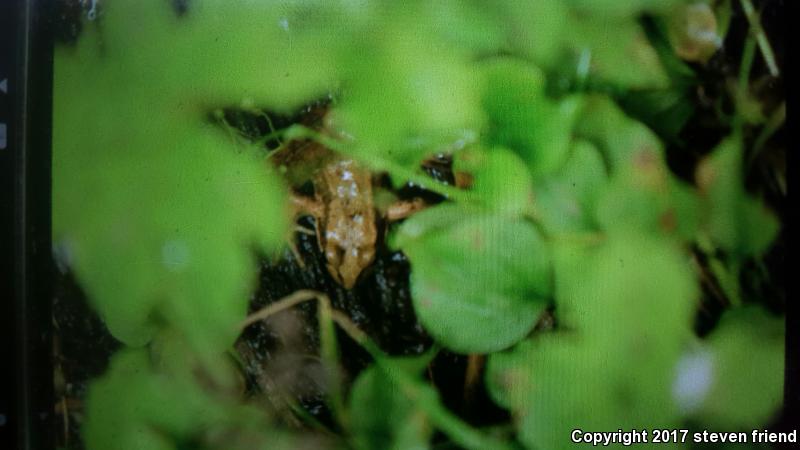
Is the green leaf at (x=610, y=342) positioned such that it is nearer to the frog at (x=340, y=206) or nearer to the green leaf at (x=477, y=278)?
the green leaf at (x=477, y=278)

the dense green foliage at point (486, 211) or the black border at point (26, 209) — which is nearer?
the dense green foliage at point (486, 211)

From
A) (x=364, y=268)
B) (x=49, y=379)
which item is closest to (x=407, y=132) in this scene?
(x=364, y=268)

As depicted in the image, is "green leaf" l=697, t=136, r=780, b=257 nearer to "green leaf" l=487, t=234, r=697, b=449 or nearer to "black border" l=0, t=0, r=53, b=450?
"green leaf" l=487, t=234, r=697, b=449

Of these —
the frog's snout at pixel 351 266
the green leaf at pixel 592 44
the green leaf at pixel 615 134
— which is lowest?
the frog's snout at pixel 351 266

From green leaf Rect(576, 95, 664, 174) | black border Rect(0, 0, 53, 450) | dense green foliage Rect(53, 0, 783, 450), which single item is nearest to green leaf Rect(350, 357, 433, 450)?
dense green foliage Rect(53, 0, 783, 450)

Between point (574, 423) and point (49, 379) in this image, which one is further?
point (49, 379)

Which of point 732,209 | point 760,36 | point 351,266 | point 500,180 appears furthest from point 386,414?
point 760,36

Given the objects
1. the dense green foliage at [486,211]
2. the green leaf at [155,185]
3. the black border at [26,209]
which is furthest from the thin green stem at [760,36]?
the black border at [26,209]

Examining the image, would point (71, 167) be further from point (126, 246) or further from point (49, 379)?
→ point (49, 379)
